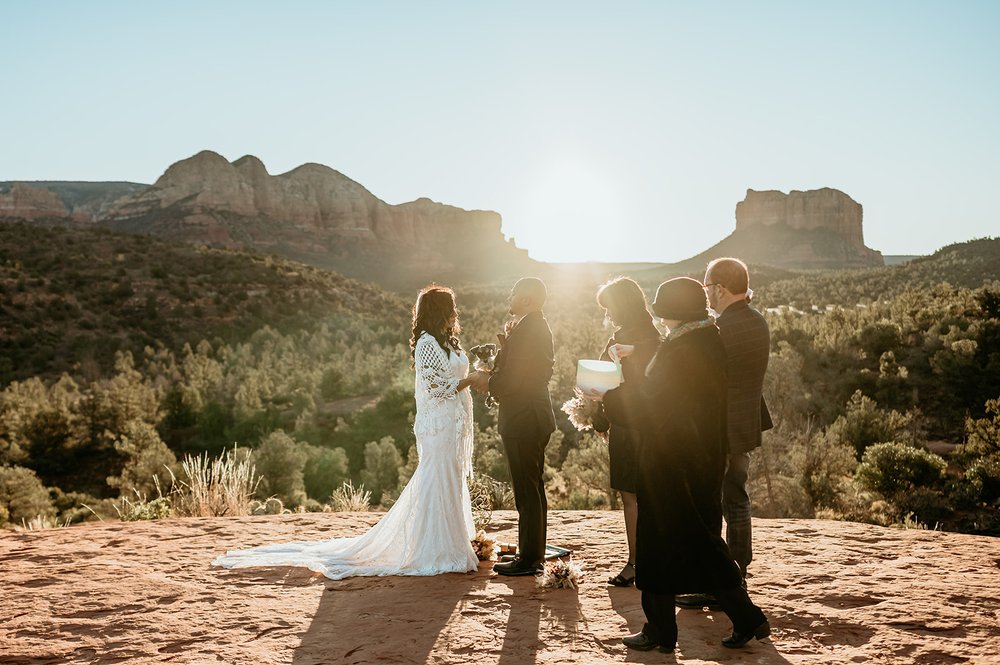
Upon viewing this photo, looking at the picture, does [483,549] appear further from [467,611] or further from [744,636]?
[744,636]

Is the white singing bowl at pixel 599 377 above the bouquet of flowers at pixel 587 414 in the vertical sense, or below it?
above

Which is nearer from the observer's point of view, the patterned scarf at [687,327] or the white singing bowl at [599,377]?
the patterned scarf at [687,327]

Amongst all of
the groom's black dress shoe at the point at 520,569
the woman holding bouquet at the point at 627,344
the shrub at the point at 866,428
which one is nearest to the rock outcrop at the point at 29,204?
the shrub at the point at 866,428

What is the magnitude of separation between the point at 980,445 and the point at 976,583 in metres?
12.7

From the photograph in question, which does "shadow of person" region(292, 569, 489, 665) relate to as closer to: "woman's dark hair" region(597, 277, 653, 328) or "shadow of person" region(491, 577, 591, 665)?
"shadow of person" region(491, 577, 591, 665)

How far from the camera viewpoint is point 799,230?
366 ft

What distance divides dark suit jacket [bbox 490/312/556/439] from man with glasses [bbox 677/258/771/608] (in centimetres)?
124

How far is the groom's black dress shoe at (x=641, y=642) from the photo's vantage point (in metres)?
3.56

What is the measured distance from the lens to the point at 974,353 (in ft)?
67.1

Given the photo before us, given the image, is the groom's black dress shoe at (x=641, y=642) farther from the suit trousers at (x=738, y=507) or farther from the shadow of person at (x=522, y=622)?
the suit trousers at (x=738, y=507)

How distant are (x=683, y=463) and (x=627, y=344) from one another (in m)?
1.11

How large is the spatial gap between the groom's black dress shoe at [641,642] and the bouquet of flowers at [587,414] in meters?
1.19

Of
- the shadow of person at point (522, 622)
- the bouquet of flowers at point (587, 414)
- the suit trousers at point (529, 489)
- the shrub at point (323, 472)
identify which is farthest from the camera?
the shrub at point (323, 472)

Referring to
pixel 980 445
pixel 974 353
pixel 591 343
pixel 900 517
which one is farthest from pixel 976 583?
pixel 591 343
